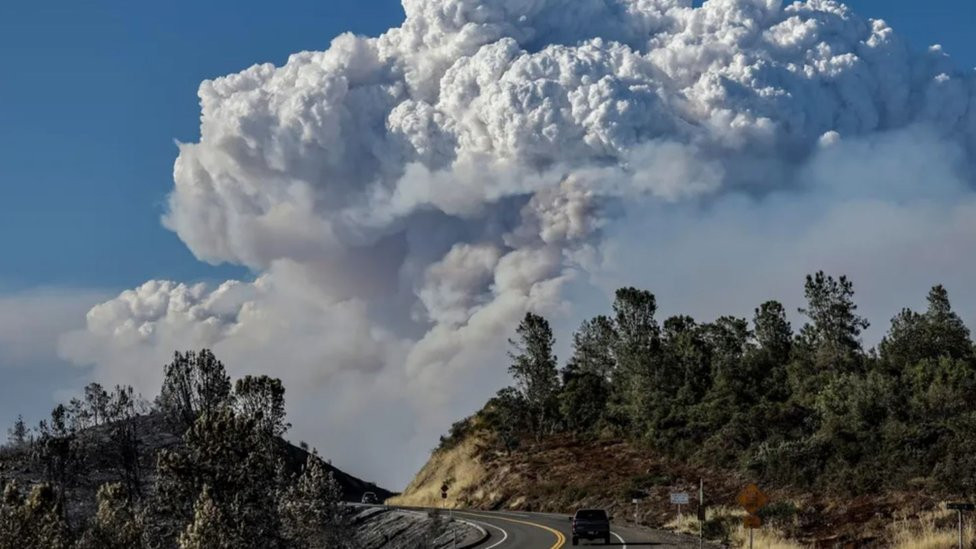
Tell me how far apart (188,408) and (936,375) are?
226 feet

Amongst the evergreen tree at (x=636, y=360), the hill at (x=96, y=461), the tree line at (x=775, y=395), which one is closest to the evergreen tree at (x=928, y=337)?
the tree line at (x=775, y=395)

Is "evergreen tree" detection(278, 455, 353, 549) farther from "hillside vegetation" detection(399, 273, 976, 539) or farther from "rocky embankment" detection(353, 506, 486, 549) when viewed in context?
"hillside vegetation" detection(399, 273, 976, 539)

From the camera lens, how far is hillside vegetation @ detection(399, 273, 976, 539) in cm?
5666

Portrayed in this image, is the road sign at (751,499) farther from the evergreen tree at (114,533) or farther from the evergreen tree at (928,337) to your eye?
the evergreen tree at (928,337)

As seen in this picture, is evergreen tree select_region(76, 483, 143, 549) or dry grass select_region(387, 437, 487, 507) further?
dry grass select_region(387, 437, 487, 507)

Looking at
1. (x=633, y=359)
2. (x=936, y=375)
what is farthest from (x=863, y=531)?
(x=633, y=359)

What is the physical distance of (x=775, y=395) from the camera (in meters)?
85.8

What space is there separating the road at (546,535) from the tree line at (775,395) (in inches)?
541

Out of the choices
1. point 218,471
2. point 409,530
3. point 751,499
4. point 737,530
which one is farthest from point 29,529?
point 409,530

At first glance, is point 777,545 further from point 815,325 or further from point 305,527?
point 815,325

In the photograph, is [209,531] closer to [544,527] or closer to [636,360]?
[544,527]

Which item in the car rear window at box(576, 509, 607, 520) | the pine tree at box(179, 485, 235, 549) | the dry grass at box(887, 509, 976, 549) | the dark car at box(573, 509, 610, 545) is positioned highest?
the pine tree at box(179, 485, 235, 549)

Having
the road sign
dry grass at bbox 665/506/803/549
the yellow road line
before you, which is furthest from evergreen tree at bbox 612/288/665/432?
the road sign

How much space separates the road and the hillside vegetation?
3704 millimetres
